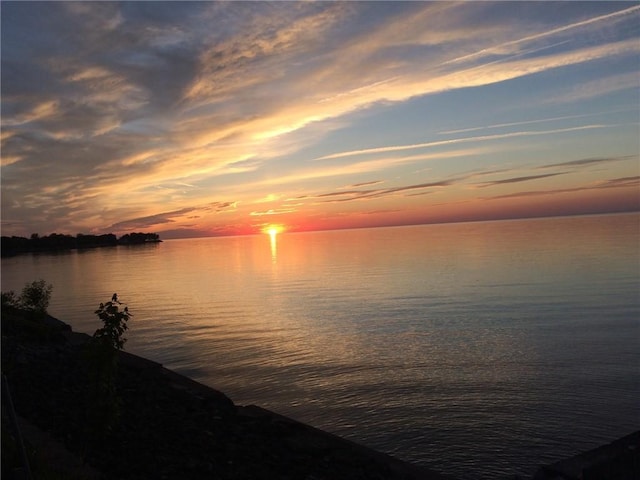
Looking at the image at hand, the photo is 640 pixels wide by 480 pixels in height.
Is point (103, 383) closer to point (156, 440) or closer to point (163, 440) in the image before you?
point (156, 440)

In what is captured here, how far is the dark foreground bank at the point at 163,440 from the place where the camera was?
10.0 m

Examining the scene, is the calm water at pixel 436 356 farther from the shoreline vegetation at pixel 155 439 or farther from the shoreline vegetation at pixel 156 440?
the shoreline vegetation at pixel 156 440

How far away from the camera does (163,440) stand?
12.3 meters

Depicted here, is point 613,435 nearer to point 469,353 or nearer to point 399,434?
point 399,434

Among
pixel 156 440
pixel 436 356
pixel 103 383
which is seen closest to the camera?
pixel 103 383

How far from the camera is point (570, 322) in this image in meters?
31.7

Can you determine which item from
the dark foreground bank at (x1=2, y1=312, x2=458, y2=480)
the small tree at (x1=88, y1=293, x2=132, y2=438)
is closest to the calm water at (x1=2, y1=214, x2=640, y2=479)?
the dark foreground bank at (x1=2, y1=312, x2=458, y2=480)

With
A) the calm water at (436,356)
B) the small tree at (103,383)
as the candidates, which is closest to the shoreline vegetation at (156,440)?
the small tree at (103,383)

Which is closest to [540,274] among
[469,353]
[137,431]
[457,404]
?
[469,353]

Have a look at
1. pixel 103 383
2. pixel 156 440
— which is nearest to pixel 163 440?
pixel 156 440

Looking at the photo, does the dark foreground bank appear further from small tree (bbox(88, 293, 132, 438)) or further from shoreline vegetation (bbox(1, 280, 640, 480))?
small tree (bbox(88, 293, 132, 438))

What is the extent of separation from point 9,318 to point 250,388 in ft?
52.8

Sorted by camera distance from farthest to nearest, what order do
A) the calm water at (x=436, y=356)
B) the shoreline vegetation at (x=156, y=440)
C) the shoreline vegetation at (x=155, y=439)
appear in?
the calm water at (x=436, y=356) < the shoreline vegetation at (x=155, y=439) < the shoreline vegetation at (x=156, y=440)

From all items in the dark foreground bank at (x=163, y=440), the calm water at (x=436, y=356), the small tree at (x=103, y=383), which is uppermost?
the small tree at (x=103, y=383)
